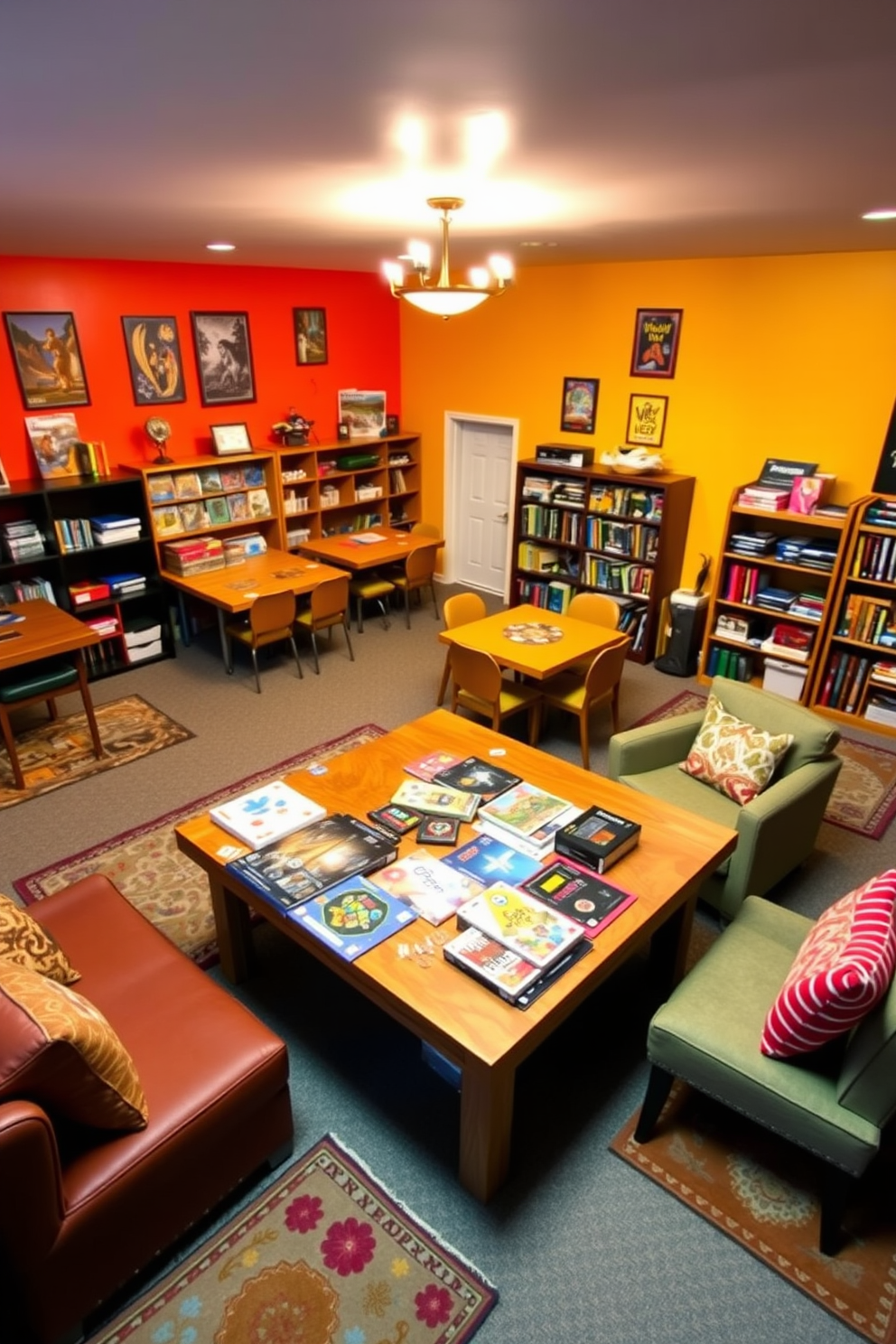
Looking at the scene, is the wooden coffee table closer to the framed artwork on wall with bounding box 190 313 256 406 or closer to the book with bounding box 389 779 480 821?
the book with bounding box 389 779 480 821

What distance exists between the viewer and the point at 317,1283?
2.05m

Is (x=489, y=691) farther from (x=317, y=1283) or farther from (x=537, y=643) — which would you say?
(x=317, y=1283)

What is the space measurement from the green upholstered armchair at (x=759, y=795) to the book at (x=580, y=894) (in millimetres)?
863

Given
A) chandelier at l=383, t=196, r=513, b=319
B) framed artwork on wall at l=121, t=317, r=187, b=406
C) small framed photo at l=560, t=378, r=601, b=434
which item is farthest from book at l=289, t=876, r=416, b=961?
small framed photo at l=560, t=378, r=601, b=434

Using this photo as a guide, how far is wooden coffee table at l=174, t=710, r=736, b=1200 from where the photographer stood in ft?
6.80

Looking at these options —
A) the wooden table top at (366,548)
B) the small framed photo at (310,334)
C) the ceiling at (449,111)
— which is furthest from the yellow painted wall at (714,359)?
the ceiling at (449,111)

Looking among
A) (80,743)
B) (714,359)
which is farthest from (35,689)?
(714,359)

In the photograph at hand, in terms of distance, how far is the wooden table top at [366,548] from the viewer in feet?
20.7

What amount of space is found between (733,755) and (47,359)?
16.4 ft

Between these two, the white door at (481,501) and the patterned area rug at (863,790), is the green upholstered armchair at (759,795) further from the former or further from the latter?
the white door at (481,501)

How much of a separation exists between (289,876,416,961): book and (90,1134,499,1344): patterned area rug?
73cm

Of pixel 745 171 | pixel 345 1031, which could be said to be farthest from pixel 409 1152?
pixel 745 171

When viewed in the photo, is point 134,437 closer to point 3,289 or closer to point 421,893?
point 3,289

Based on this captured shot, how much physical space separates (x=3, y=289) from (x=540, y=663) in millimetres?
4159
